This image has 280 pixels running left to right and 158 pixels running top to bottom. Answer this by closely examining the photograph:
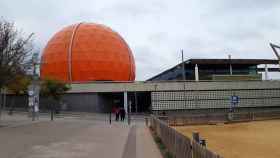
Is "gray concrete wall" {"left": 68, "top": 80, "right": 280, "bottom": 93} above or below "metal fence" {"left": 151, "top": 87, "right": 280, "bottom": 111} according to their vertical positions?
above

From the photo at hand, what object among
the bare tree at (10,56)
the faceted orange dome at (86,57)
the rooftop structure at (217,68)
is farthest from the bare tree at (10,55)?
the rooftop structure at (217,68)

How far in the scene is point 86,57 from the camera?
2876 inches

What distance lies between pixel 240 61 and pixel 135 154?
78.4 meters

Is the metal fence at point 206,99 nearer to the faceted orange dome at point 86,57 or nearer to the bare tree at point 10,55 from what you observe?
the faceted orange dome at point 86,57

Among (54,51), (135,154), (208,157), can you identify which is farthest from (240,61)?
(208,157)

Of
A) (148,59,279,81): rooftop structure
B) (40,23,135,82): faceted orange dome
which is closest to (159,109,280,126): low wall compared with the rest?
(40,23,135,82): faceted orange dome

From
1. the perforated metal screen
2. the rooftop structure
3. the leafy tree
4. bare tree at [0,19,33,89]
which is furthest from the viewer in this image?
the rooftop structure

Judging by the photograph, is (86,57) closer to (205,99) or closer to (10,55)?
(205,99)

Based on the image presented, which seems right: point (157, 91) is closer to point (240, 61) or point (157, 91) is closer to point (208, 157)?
point (240, 61)

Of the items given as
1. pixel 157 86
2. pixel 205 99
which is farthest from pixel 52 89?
pixel 205 99

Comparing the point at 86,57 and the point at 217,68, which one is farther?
the point at 217,68

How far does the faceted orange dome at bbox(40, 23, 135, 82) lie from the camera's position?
72562 millimetres

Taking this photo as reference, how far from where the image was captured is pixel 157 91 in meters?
61.6

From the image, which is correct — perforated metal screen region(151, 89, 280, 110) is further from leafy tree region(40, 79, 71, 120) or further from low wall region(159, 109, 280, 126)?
low wall region(159, 109, 280, 126)
